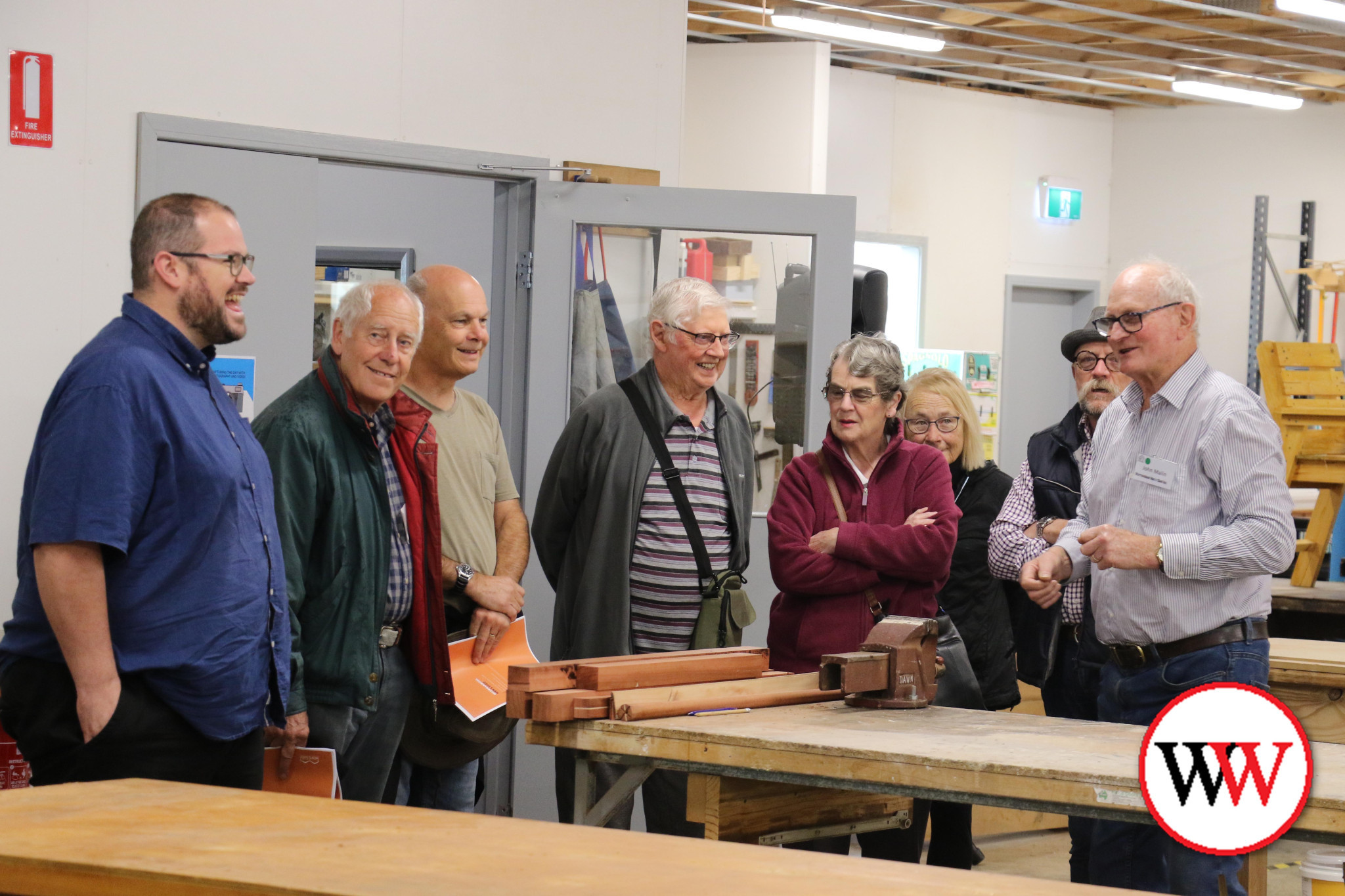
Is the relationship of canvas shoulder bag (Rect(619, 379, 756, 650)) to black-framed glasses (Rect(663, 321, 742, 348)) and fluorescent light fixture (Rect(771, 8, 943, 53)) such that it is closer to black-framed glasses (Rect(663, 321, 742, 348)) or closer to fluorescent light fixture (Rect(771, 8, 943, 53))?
black-framed glasses (Rect(663, 321, 742, 348))

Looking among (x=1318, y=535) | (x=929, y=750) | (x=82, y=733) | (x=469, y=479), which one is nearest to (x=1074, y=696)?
(x=929, y=750)

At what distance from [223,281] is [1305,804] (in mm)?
2018

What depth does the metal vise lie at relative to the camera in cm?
294

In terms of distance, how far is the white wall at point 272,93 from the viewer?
367cm

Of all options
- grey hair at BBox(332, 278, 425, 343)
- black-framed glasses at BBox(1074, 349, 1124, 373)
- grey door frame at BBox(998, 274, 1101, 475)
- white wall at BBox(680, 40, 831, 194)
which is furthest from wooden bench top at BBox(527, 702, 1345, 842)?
grey door frame at BBox(998, 274, 1101, 475)

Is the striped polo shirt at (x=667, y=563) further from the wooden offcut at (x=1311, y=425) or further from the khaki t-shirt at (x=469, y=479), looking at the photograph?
the wooden offcut at (x=1311, y=425)

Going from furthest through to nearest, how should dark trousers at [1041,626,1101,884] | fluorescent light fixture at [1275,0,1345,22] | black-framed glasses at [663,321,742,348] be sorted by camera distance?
fluorescent light fixture at [1275,0,1345,22] → dark trousers at [1041,626,1101,884] → black-framed glasses at [663,321,742,348]

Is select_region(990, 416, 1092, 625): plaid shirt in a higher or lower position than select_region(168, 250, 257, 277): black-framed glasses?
lower

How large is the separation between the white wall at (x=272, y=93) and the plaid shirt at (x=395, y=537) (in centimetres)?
104

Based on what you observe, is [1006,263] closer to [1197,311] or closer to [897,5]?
[897,5]

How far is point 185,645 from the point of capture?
8.18 feet

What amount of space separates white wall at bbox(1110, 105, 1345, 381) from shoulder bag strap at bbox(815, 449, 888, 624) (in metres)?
8.58

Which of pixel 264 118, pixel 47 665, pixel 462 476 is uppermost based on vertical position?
pixel 264 118

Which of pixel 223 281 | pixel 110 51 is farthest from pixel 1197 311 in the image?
pixel 110 51
